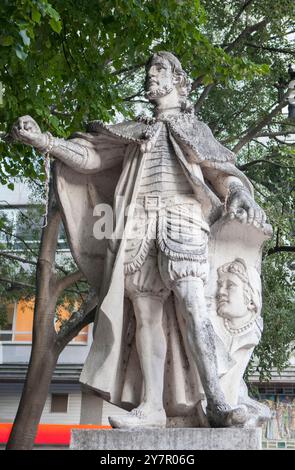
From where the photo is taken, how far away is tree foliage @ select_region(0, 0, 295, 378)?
10258 mm

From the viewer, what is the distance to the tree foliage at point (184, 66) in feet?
33.7

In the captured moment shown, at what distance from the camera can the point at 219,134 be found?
1542cm

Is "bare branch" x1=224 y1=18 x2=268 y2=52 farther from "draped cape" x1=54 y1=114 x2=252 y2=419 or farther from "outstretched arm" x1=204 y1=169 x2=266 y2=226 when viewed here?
"outstretched arm" x1=204 y1=169 x2=266 y2=226

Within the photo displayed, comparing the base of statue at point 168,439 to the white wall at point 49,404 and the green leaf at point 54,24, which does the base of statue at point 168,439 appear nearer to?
the green leaf at point 54,24

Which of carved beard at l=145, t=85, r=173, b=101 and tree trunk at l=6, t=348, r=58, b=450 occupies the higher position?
carved beard at l=145, t=85, r=173, b=101

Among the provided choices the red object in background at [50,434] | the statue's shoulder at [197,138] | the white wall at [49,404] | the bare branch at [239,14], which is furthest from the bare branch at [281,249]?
the white wall at [49,404]

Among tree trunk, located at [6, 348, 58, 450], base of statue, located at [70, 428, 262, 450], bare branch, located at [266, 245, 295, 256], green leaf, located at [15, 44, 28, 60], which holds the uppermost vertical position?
bare branch, located at [266, 245, 295, 256]

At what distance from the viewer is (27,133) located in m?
5.98

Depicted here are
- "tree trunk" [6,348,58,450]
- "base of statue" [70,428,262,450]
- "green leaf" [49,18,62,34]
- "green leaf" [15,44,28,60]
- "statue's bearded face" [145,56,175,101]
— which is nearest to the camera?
"base of statue" [70,428,262,450]

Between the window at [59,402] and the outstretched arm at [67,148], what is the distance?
2166cm

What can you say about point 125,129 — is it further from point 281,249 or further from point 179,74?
point 281,249

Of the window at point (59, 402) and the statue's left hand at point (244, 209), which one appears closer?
the statue's left hand at point (244, 209)

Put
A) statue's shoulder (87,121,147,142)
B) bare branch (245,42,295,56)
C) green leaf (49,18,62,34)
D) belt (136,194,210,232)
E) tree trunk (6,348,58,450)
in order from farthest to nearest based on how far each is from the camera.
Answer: bare branch (245,42,295,56), tree trunk (6,348,58,450), green leaf (49,18,62,34), statue's shoulder (87,121,147,142), belt (136,194,210,232)

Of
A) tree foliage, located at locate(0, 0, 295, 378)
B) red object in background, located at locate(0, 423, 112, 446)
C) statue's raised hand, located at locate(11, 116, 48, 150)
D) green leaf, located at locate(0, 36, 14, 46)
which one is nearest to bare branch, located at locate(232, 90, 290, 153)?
tree foliage, located at locate(0, 0, 295, 378)
